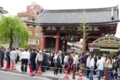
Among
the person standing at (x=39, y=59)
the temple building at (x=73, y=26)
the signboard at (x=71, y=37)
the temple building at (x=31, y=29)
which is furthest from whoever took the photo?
the temple building at (x=31, y=29)

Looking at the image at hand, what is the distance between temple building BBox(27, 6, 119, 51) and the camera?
26.8 meters

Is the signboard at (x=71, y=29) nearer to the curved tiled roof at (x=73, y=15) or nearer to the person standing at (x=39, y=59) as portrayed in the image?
the curved tiled roof at (x=73, y=15)

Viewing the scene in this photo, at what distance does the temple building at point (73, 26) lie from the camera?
87.8 feet

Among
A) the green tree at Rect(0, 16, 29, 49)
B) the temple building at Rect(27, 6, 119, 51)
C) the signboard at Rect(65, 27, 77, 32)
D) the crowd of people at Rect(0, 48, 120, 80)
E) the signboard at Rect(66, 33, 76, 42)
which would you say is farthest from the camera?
the green tree at Rect(0, 16, 29, 49)

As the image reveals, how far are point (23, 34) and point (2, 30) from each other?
16.7 ft

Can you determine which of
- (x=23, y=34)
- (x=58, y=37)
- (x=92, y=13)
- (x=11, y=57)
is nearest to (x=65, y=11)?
(x=92, y=13)

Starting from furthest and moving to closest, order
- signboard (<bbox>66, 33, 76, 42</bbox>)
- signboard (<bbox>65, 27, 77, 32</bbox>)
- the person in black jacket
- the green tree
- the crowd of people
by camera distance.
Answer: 1. the green tree
2. signboard (<bbox>66, 33, 76, 42</bbox>)
3. signboard (<bbox>65, 27, 77, 32</bbox>)
4. the person in black jacket
5. the crowd of people

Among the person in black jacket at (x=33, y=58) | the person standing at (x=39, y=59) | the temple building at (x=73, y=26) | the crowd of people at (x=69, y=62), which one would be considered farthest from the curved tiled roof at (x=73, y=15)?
the person in black jacket at (x=33, y=58)

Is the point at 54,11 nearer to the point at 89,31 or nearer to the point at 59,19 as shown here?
the point at 59,19

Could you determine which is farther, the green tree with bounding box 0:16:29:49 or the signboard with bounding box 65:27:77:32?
the green tree with bounding box 0:16:29:49

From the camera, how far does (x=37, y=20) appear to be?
31.1 metres

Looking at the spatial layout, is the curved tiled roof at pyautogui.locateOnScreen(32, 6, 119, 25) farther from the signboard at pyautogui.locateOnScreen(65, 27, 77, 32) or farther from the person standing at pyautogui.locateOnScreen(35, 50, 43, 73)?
the person standing at pyautogui.locateOnScreen(35, 50, 43, 73)

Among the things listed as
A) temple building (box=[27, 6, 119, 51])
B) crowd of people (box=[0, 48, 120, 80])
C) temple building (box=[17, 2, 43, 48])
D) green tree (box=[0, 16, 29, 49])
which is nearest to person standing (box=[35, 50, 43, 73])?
crowd of people (box=[0, 48, 120, 80])

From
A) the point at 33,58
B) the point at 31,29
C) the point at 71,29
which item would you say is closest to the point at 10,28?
the point at 71,29
